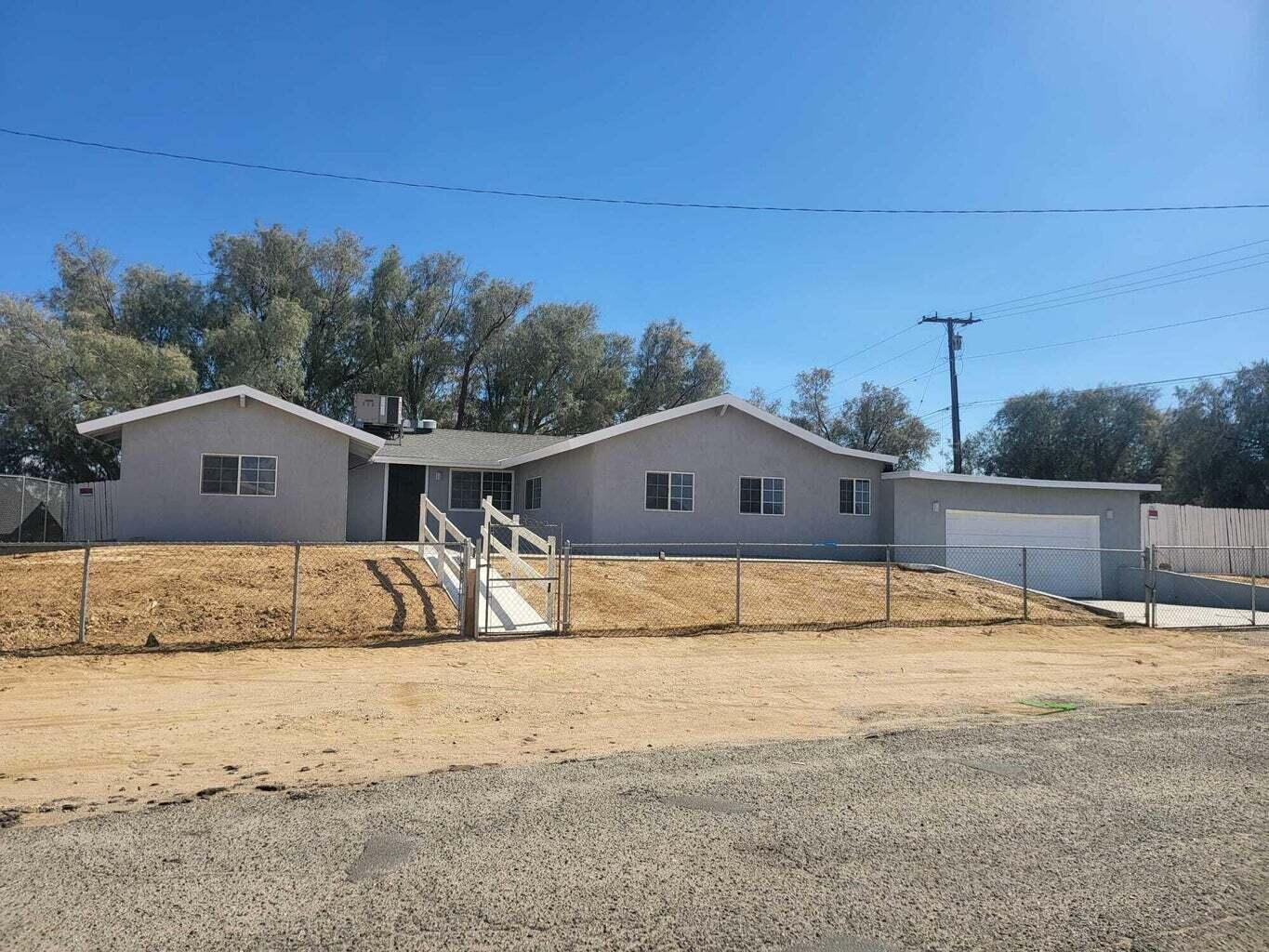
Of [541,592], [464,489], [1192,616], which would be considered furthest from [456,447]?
[1192,616]

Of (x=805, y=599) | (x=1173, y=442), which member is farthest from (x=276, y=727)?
(x=1173, y=442)

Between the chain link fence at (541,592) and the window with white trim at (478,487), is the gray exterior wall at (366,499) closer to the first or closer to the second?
the window with white trim at (478,487)

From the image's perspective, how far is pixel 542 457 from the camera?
22578mm

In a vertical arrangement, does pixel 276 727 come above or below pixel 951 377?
below

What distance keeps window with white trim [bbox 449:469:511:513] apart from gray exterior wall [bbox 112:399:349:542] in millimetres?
5076

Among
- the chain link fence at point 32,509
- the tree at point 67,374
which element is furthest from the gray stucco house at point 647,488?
the tree at point 67,374

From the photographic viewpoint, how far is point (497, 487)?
82.4 ft

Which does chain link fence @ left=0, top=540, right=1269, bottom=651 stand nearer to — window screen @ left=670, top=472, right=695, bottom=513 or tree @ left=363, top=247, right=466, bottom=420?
window screen @ left=670, top=472, right=695, bottom=513

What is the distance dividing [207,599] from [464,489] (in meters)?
12.3

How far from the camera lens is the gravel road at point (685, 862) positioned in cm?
349

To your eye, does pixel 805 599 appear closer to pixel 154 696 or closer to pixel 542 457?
pixel 542 457

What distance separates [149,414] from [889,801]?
1758 centimetres

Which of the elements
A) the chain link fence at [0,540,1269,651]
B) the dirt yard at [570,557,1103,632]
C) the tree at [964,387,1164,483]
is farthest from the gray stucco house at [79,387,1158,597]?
the tree at [964,387,1164,483]

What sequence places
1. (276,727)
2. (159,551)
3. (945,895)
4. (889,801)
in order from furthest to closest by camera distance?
(159,551) → (276,727) → (889,801) → (945,895)
